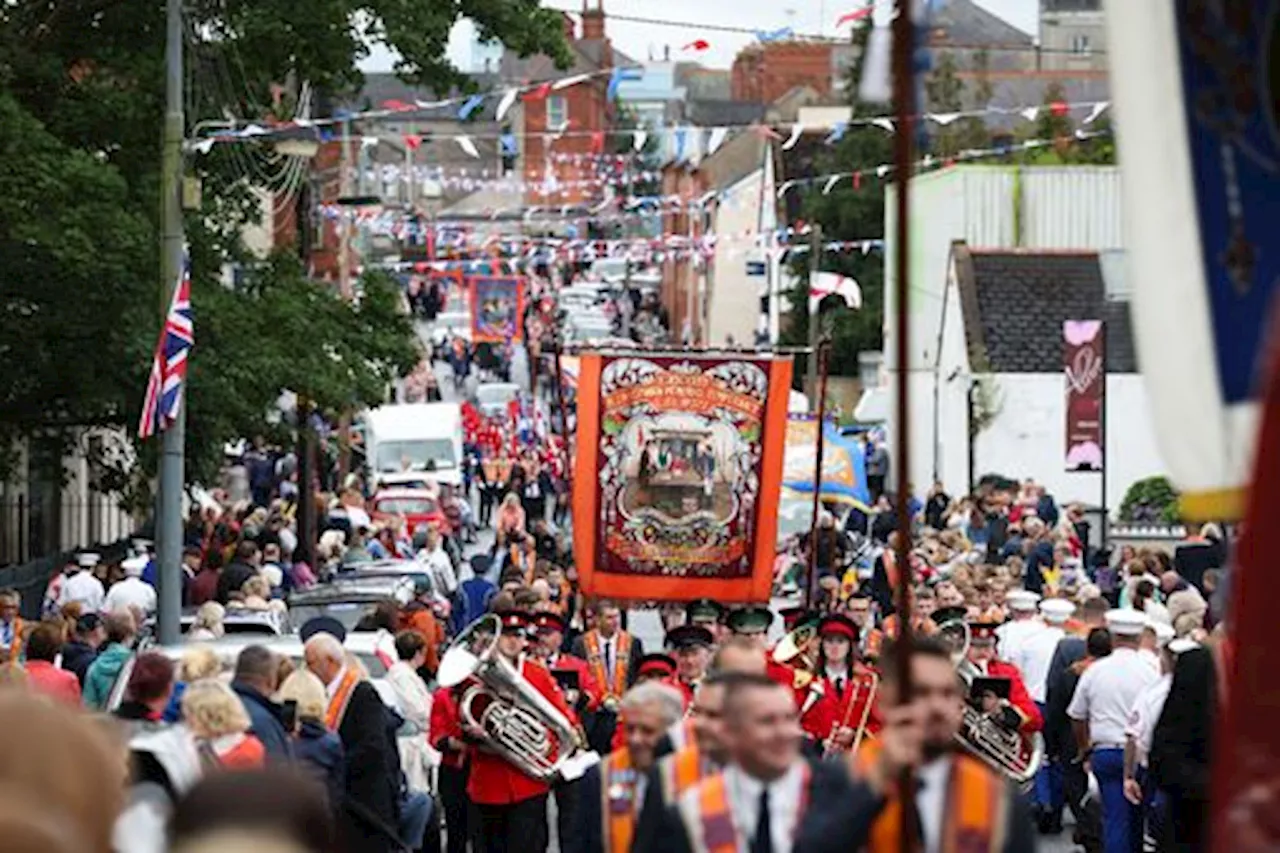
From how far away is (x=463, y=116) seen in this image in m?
32.8

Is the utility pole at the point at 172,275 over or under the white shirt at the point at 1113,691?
over

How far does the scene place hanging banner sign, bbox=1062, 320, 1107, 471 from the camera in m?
42.3

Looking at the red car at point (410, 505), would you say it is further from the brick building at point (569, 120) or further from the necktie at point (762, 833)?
the brick building at point (569, 120)

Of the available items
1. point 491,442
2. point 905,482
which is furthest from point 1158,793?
point 491,442

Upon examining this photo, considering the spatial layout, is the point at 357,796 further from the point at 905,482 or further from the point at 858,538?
the point at 858,538

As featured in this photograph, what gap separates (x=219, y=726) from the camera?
1198cm

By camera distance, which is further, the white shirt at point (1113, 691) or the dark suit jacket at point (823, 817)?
the white shirt at point (1113, 691)

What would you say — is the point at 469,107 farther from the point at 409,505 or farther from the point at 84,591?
the point at 409,505

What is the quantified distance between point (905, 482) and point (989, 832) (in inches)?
54.2

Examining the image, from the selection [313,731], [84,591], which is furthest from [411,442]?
[313,731]

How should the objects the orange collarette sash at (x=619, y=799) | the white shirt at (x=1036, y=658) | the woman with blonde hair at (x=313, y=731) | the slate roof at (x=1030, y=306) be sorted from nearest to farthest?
1. the orange collarette sash at (x=619, y=799)
2. the woman with blonde hair at (x=313, y=731)
3. the white shirt at (x=1036, y=658)
4. the slate roof at (x=1030, y=306)

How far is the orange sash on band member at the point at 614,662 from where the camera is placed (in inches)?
798

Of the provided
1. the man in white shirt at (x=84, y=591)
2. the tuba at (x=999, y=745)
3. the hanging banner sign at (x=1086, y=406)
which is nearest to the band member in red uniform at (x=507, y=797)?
Answer: the tuba at (x=999, y=745)

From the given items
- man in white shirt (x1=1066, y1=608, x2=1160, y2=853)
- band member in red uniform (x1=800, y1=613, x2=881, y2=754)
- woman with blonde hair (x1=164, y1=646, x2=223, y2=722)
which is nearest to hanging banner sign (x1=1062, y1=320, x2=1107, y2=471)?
man in white shirt (x1=1066, y1=608, x2=1160, y2=853)
